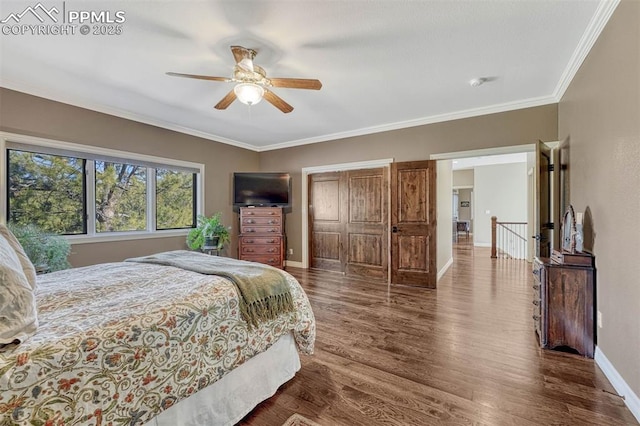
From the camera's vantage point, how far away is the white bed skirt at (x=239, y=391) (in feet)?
4.55

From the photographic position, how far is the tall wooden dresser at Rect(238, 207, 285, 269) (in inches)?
211

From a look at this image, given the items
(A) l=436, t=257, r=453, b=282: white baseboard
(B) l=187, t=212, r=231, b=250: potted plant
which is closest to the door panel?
(A) l=436, t=257, r=453, b=282: white baseboard

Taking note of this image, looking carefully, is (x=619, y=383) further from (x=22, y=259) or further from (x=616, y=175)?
(x=22, y=259)

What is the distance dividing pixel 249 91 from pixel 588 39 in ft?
9.42

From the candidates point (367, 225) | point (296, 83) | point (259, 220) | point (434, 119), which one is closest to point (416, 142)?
point (434, 119)

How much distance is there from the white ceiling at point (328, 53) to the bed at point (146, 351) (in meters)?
1.92

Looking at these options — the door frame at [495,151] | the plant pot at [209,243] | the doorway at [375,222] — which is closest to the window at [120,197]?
the plant pot at [209,243]

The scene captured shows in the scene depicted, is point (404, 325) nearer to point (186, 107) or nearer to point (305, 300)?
point (305, 300)

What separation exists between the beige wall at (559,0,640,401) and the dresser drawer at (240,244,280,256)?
4.41 metres

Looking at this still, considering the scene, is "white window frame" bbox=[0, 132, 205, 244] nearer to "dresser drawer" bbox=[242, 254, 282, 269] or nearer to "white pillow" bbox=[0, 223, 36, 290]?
"dresser drawer" bbox=[242, 254, 282, 269]

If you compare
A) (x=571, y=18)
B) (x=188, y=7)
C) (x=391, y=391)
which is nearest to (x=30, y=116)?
(x=188, y=7)

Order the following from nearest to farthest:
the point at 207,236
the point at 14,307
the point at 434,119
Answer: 1. the point at 14,307
2. the point at 434,119
3. the point at 207,236

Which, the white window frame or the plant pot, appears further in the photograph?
the plant pot

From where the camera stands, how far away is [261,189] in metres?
5.61
